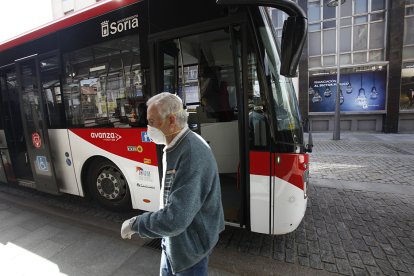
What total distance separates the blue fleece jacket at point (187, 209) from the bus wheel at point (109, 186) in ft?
8.89

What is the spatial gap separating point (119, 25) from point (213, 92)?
180 cm

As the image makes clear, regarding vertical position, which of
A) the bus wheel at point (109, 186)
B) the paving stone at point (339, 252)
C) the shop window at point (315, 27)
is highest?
the shop window at point (315, 27)

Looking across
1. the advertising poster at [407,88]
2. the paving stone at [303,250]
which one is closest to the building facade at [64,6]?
the advertising poster at [407,88]

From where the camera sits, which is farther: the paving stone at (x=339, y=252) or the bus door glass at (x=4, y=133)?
the bus door glass at (x=4, y=133)

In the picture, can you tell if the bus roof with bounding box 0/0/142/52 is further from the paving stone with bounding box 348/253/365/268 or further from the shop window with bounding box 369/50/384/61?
the shop window with bounding box 369/50/384/61

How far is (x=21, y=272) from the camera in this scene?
3143 millimetres

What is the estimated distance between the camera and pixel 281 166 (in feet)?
9.58

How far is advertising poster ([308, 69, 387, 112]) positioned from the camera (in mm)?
14320

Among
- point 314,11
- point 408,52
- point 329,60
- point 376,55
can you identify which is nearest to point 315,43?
point 329,60

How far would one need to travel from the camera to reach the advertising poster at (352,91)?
14.3m

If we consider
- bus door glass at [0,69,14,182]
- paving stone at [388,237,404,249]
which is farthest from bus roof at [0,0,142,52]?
paving stone at [388,237,404,249]

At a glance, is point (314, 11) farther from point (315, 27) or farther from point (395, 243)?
point (395, 243)

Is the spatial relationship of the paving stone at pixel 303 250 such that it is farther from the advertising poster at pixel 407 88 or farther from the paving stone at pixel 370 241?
the advertising poster at pixel 407 88

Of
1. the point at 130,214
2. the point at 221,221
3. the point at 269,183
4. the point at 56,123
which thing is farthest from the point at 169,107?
the point at 56,123
